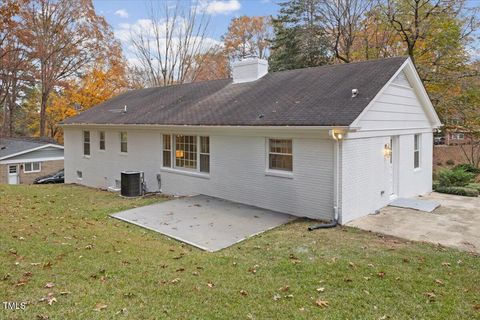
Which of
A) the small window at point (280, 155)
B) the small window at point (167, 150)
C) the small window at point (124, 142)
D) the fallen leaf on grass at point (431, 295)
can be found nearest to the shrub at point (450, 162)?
the small window at point (280, 155)

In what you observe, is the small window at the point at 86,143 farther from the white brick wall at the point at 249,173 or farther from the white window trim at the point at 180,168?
the white window trim at the point at 180,168

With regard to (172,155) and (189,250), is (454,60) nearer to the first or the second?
(172,155)

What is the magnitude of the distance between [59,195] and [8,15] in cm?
993

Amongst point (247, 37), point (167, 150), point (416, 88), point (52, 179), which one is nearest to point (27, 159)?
point (52, 179)

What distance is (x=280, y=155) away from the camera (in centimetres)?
972

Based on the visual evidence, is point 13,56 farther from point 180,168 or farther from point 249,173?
point 249,173

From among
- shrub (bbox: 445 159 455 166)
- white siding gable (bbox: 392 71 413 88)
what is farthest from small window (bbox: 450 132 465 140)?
white siding gable (bbox: 392 71 413 88)

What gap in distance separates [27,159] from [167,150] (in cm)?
1804

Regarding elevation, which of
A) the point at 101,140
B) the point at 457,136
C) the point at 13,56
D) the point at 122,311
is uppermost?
the point at 13,56

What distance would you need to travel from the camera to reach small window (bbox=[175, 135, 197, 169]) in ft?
40.4

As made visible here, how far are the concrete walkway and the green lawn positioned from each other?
644 mm

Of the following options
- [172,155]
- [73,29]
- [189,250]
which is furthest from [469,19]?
[73,29]

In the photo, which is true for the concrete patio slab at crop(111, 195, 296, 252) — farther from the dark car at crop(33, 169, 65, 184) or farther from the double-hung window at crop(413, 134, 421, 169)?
the dark car at crop(33, 169, 65, 184)

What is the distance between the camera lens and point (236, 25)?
32.6 meters
